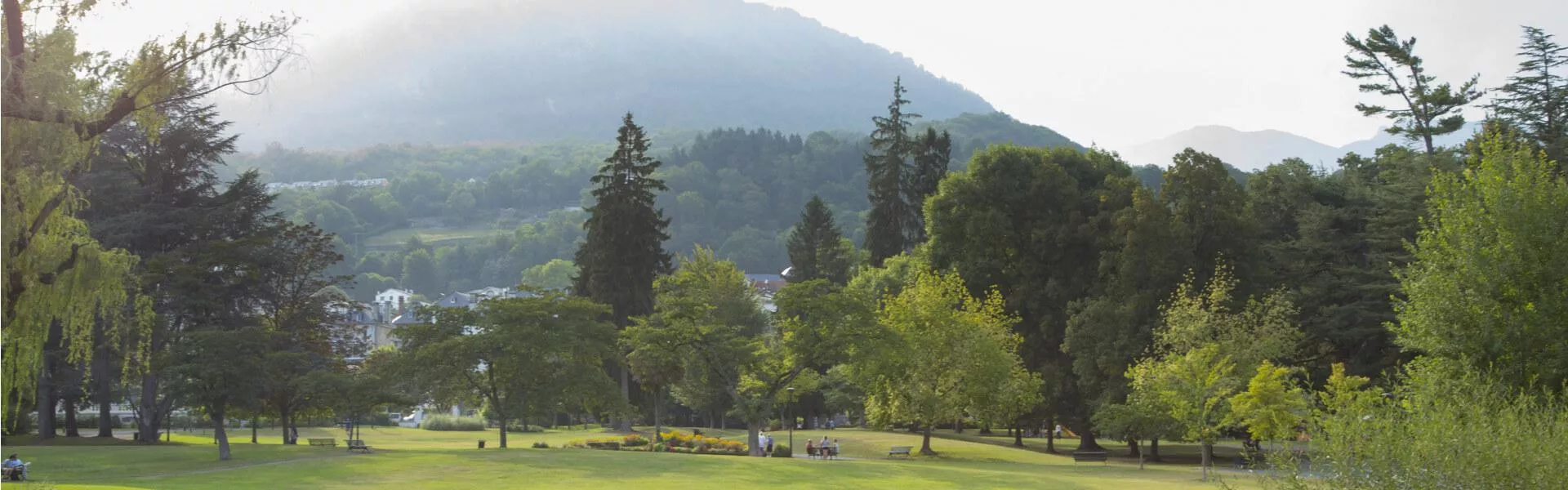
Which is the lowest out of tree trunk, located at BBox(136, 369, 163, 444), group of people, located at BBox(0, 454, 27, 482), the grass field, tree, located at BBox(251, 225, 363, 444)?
the grass field

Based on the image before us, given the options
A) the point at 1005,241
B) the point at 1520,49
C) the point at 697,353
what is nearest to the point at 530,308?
the point at 697,353

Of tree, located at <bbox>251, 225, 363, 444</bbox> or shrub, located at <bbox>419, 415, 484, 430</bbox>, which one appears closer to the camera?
tree, located at <bbox>251, 225, 363, 444</bbox>

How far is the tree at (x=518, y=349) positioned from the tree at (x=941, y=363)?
12.2 meters

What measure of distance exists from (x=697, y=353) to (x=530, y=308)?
804 centimetres

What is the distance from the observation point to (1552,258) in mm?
33281

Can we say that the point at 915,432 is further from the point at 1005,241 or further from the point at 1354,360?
the point at 1354,360

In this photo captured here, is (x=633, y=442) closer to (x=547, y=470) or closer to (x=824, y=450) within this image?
(x=824, y=450)

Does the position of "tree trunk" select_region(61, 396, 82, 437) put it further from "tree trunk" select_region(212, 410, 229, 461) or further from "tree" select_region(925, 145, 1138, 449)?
"tree" select_region(925, 145, 1138, 449)

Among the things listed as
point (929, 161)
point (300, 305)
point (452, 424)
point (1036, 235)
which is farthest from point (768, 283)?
point (1036, 235)

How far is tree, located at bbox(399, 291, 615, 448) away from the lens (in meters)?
53.4

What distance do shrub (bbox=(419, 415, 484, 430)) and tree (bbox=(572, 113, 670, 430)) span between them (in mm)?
25466

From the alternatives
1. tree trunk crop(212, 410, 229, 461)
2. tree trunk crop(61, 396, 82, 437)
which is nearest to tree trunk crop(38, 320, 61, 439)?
tree trunk crop(61, 396, 82, 437)

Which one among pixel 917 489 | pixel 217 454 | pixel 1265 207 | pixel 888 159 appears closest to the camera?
pixel 917 489

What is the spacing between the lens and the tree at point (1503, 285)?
32938 mm
